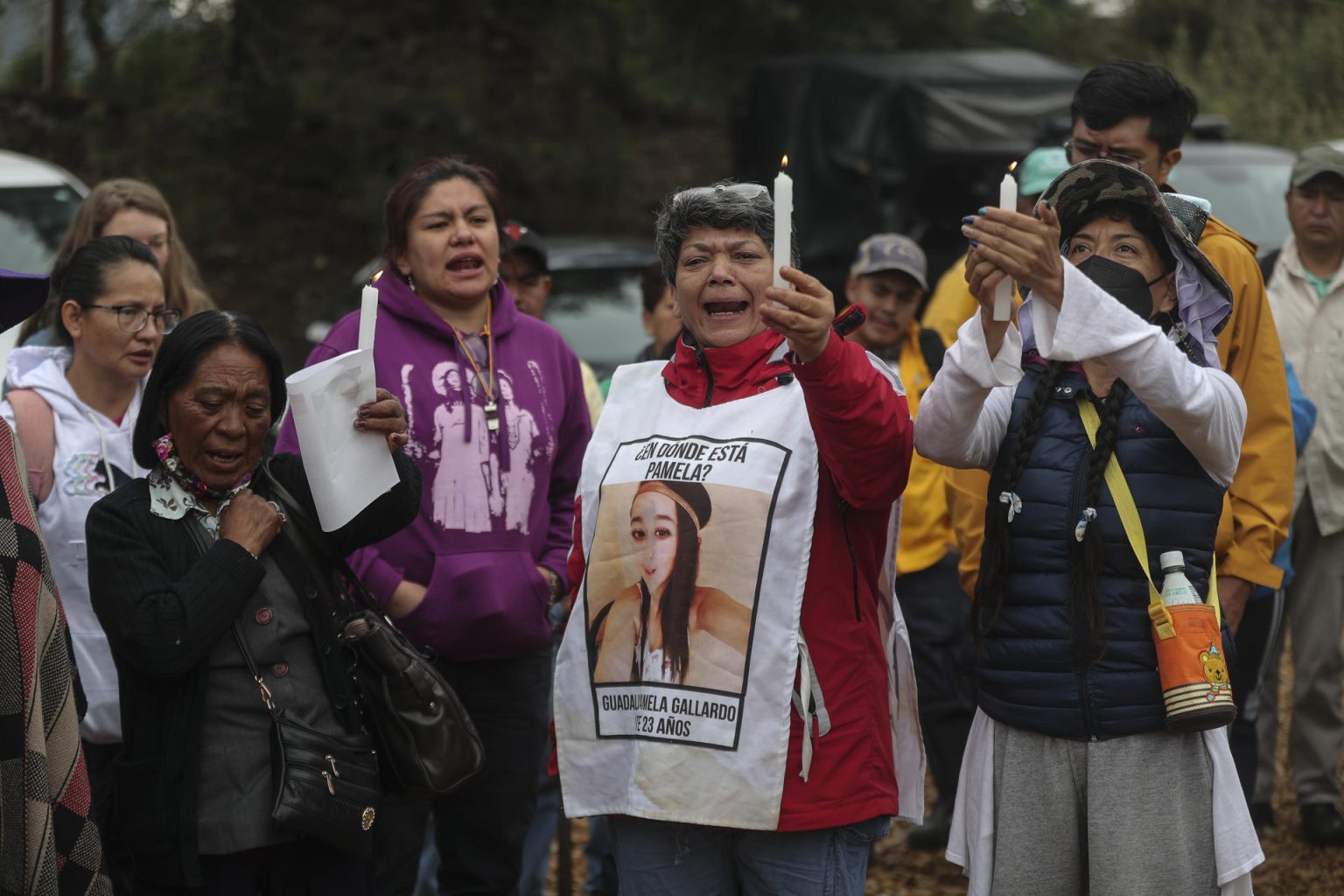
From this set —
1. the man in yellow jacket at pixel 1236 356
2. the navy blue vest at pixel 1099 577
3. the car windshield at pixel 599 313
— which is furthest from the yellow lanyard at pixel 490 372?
the car windshield at pixel 599 313

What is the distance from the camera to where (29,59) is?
14.0m

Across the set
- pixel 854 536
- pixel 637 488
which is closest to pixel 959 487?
pixel 854 536

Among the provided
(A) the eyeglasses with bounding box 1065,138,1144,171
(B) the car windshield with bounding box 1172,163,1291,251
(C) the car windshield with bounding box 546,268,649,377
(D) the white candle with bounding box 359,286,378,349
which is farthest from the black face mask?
(B) the car windshield with bounding box 1172,163,1291,251

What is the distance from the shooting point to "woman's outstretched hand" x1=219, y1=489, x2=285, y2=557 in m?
3.31

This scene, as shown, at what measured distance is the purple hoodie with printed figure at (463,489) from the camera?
13.1ft

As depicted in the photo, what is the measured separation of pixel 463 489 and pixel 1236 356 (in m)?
1.95

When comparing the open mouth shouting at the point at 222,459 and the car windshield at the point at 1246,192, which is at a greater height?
the car windshield at the point at 1246,192

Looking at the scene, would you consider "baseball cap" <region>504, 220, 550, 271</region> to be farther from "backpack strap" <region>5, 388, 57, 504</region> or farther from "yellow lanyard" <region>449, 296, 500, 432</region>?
"backpack strap" <region>5, 388, 57, 504</region>

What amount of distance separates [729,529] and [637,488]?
0.74ft

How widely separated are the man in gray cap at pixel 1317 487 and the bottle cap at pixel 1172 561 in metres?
2.80

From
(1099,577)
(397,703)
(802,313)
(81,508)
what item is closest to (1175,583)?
(1099,577)

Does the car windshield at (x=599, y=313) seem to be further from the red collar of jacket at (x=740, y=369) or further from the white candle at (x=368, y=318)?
the red collar of jacket at (x=740, y=369)

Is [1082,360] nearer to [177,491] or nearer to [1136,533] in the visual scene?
[1136,533]

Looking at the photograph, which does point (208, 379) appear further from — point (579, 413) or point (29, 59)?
point (29, 59)
